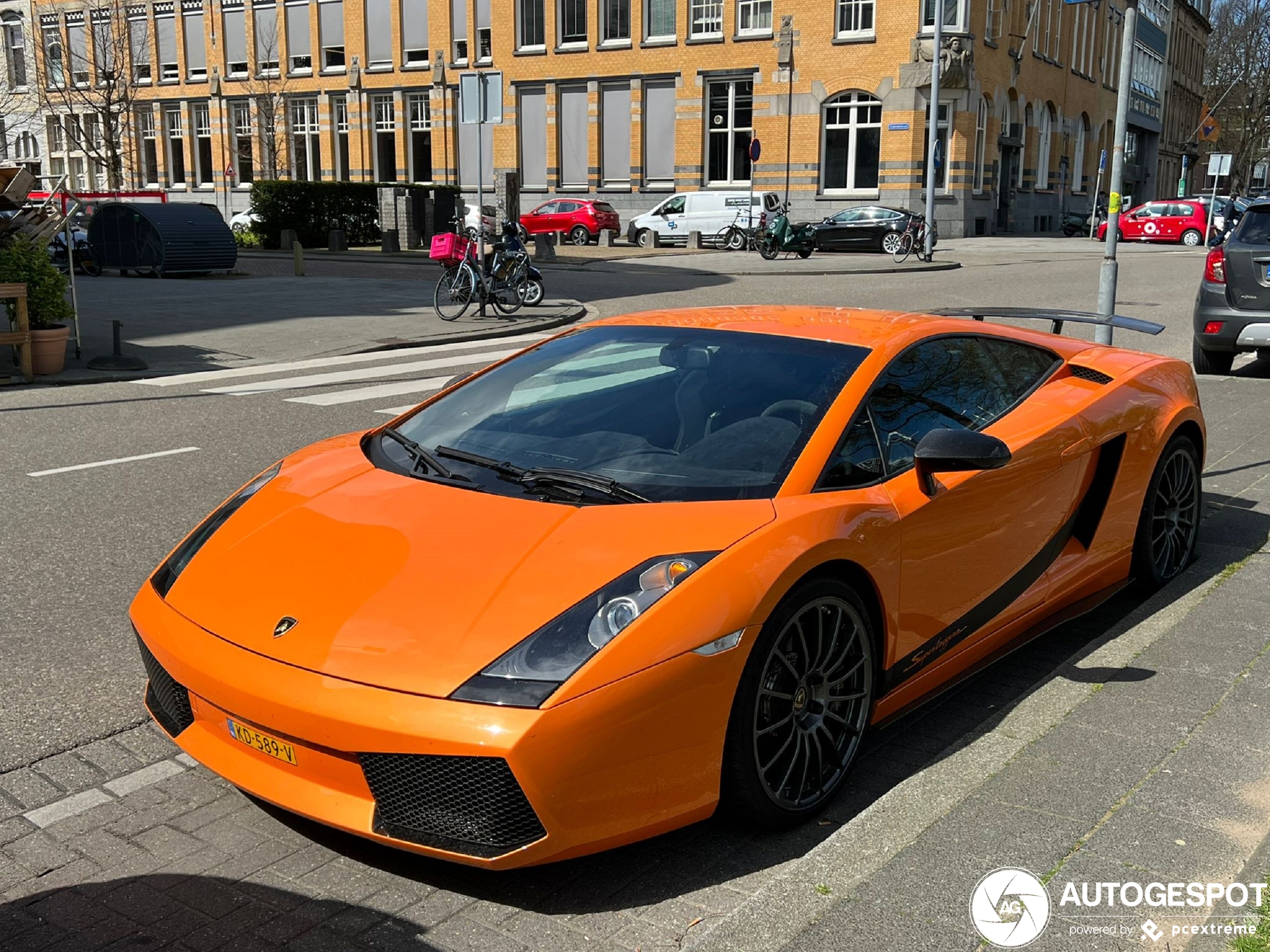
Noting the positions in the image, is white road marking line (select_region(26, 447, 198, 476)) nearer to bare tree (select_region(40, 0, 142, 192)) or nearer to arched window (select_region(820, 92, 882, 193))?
arched window (select_region(820, 92, 882, 193))

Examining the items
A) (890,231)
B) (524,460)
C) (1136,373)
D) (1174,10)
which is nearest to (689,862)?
(524,460)

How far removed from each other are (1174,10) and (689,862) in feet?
312

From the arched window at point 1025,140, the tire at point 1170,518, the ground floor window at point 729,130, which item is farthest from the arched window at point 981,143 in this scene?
the tire at point 1170,518

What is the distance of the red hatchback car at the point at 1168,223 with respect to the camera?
140ft

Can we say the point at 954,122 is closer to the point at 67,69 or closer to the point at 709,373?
the point at 67,69

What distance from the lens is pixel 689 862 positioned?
3.19 metres

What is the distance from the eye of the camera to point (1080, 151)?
5950 cm

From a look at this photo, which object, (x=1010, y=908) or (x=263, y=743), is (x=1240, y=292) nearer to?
(x=1010, y=908)

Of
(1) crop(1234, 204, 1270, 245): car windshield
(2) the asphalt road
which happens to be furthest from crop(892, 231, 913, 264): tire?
(1) crop(1234, 204, 1270, 245): car windshield

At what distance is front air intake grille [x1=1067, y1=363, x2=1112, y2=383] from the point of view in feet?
16.2

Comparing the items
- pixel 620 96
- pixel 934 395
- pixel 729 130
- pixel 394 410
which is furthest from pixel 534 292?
pixel 620 96

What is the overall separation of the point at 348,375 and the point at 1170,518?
8989 mm

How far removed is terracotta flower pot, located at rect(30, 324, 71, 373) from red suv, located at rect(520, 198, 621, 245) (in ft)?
94.3

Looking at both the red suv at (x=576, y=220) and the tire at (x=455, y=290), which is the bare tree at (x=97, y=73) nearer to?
the red suv at (x=576, y=220)
